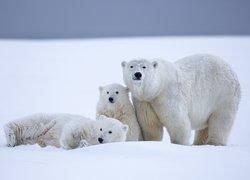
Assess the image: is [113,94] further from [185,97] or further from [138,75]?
[185,97]

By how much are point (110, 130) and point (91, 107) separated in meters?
5.78

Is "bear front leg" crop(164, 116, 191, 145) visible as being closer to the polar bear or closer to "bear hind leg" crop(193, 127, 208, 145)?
the polar bear

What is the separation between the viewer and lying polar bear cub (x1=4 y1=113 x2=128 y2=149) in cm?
696

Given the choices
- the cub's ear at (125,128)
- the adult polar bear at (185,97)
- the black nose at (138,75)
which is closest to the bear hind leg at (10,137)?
the cub's ear at (125,128)

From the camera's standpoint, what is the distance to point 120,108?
25.1ft

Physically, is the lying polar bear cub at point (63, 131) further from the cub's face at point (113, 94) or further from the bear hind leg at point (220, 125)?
the bear hind leg at point (220, 125)

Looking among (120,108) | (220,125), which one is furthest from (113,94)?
(220,125)

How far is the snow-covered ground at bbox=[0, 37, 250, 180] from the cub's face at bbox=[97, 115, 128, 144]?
0.49m

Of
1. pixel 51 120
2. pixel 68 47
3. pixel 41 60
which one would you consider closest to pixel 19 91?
pixel 41 60

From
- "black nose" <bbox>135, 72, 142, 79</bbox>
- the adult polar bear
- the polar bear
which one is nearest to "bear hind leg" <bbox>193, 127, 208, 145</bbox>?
the adult polar bear

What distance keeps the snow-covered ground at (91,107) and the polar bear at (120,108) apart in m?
0.96

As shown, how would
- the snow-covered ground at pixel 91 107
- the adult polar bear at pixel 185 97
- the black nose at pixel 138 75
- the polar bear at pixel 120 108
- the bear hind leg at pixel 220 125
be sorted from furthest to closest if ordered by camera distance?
the bear hind leg at pixel 220 125 → the polar bear at pixel 120 108 → the adult polar bear at pixel 185 97 → the black nose at pixel 138 75 → the snow-covered ground at pixel 91 107

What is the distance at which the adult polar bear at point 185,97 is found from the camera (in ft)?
24.4

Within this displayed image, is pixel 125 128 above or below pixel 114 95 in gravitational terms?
below
